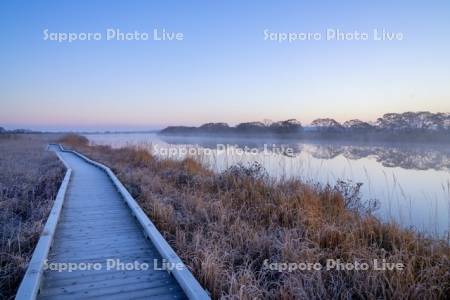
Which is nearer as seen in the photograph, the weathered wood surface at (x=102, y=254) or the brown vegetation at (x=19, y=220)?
the weathered wood surface at (x=102, y=254)

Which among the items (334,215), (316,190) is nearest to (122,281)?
(334,215)

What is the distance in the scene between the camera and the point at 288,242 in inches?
163

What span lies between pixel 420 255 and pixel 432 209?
394cm

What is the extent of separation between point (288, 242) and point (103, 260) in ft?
7.38

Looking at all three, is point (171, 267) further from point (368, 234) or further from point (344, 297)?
point (368, 234)

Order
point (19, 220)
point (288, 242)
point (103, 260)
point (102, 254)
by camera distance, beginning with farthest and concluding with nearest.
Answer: point (19, 220) < point (288, 242) < point (102, 254) < point (103, 260)

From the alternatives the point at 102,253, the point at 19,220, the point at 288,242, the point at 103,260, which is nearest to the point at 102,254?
the point at 102,253

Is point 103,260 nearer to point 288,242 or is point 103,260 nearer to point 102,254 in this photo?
point 102,254

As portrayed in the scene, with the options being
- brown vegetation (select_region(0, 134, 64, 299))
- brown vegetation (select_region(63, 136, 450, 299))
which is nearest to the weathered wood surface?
brown vegetation (select_region(0, 134, 64, 299))

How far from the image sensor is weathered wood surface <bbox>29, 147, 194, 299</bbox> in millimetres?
3117

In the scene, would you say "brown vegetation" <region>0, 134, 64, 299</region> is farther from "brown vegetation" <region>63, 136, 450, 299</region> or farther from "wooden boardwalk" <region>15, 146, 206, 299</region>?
"brown vegetation" <region>63, 136, 450, 299</region>

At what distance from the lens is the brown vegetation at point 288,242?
3314mm

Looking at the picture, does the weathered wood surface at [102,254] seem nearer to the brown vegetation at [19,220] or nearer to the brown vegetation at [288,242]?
the brown vegetation at [19,220]

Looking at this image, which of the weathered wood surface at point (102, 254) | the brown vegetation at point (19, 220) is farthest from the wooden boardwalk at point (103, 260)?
the brown vegetation at point (19, 220)
